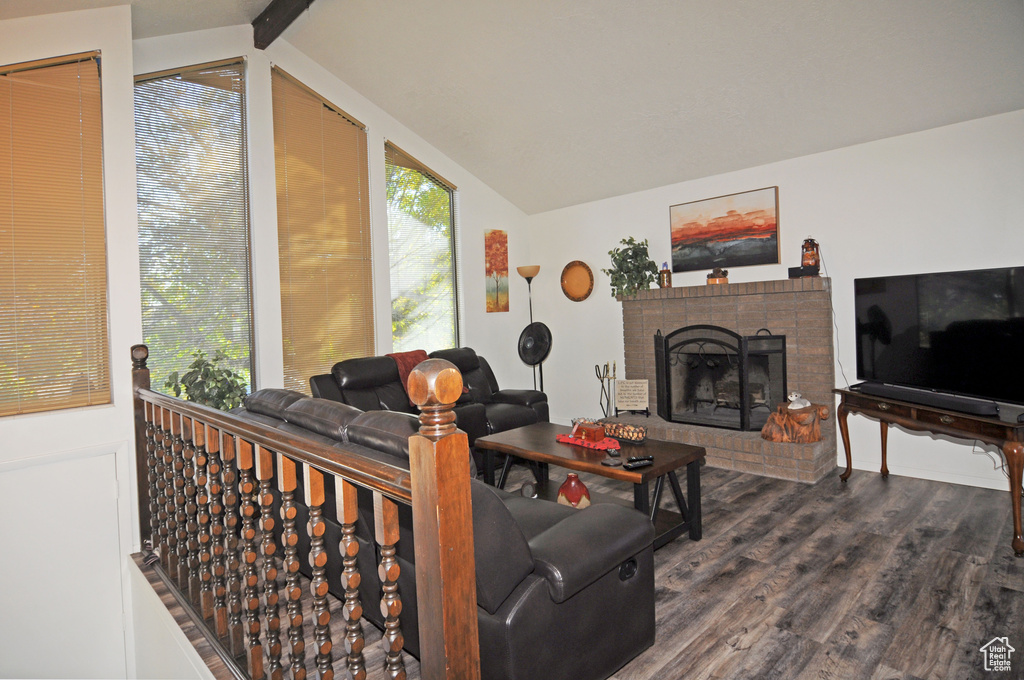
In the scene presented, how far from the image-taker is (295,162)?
194 inches

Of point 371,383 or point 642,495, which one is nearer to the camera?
point 642,495

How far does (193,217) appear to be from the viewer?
437 centimetres

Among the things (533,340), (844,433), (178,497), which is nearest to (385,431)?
(178,497)

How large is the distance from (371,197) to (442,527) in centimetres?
484

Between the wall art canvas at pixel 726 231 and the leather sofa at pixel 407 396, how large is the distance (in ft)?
6.48

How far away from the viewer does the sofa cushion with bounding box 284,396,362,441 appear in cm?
211

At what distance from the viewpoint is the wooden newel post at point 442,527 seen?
1.06m

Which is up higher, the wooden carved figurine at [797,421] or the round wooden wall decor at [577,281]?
the round wooden wall decor at [577,281]

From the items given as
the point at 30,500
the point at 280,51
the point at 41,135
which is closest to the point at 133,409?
the point at 30,500

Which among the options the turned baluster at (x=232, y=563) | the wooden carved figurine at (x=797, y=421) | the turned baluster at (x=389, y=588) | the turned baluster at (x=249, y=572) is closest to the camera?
the turned baluster at (x=389, y=588)

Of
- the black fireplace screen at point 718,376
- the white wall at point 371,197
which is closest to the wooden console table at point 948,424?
the black fireplace screen at point 718,376

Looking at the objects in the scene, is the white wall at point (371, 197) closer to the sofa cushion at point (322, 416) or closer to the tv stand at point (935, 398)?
the sofa cushion at point (322, 416)

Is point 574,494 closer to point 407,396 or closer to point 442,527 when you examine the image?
point 407,396

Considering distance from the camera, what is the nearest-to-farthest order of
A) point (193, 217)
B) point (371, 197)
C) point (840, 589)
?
point (840, 589) < point (193, 217) < point (371, 197)
